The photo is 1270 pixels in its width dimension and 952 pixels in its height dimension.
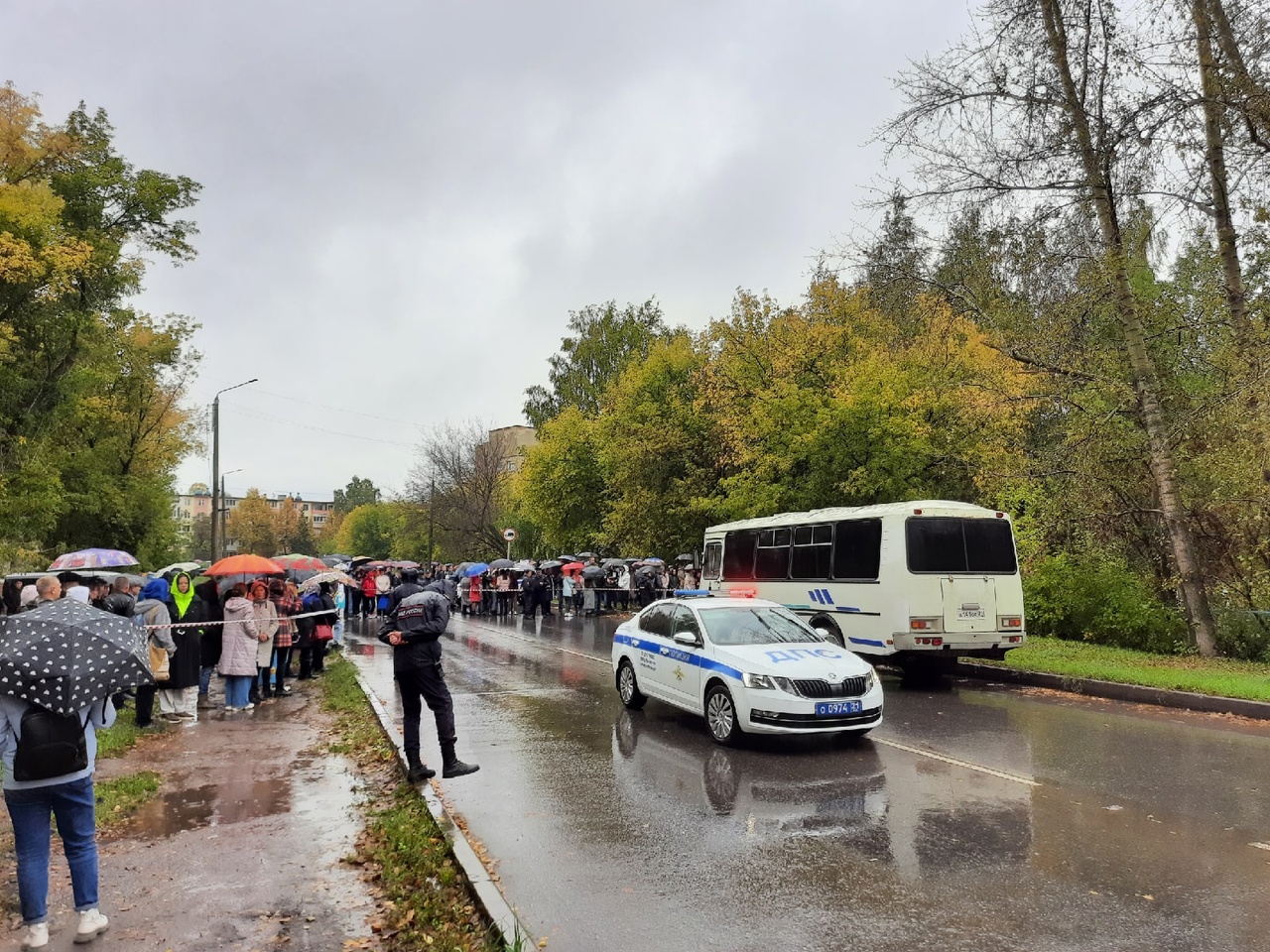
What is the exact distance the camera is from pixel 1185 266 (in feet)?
68.9

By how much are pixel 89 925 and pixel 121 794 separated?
3.29 meters

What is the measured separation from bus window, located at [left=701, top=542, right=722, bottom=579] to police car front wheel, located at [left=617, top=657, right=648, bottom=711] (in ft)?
31.3

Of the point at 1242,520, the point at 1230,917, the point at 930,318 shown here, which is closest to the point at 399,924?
the point at 1230,917

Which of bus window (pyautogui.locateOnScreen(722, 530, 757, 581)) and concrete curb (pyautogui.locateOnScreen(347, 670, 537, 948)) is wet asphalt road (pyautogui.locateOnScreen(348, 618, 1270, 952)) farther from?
bus window (pyautogui.locateOnScreen(722, 530, 757, 581))

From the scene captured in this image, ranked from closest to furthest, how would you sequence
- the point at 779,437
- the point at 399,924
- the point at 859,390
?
the point at 399,924
the point at 859,390
the point at 779,437

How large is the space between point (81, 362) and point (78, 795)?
91.1 feet

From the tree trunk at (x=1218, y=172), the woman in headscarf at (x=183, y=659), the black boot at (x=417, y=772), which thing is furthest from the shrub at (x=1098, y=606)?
the woman in headscarf at (x=183, y=659)

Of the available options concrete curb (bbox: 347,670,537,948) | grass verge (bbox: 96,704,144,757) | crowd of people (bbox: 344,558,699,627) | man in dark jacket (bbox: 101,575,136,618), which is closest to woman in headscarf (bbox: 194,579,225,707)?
grass verge (bbox: 96,704,144,757)

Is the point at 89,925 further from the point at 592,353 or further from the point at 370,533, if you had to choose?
the point at 370,533

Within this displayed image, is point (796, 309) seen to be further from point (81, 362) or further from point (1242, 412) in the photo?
point (81, 362)

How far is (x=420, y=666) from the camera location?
8023 mm

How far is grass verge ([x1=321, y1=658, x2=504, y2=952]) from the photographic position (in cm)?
477

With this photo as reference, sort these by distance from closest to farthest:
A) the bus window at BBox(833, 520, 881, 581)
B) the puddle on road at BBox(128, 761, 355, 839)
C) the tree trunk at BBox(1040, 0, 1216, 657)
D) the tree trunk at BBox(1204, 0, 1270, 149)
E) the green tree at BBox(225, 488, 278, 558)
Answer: the puddle on road at BBox(128, 761, 355, 839) → the tree trunk at BBox(1204, 0, 1270, 149) → the bus window at BBox(833, 520, 881, 581) → the tree trunk at BBox(1040, 0, 1216, 657) → the green tree at BBox(225, 488, 278, 558)

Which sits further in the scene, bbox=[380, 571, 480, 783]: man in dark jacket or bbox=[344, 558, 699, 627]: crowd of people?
bbox=[344, 558, 699, 627]: crowd of people
